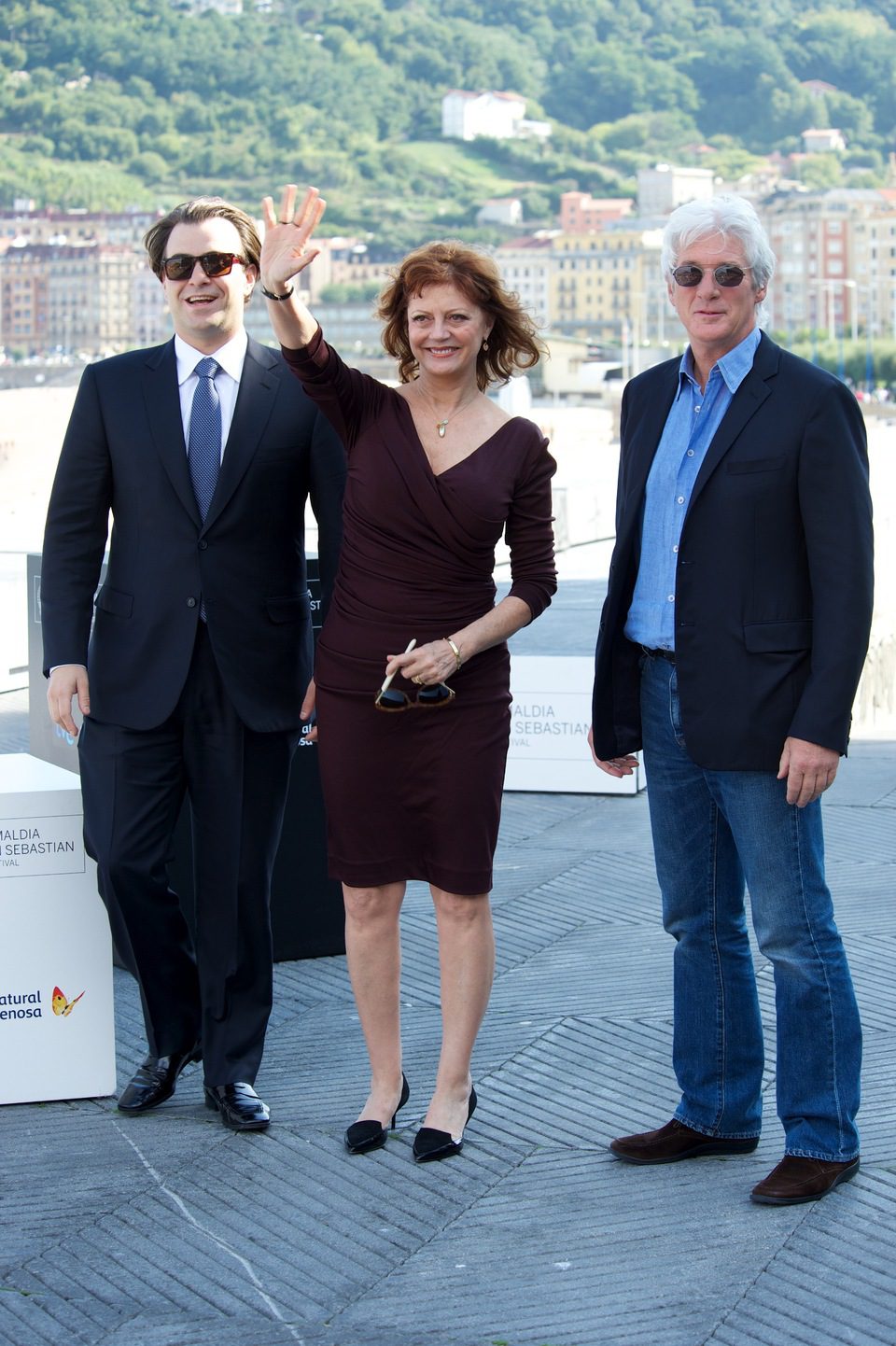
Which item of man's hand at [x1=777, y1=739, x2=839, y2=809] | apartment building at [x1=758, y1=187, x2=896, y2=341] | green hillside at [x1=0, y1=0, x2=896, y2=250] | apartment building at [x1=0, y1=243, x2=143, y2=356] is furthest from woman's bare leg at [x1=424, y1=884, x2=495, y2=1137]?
green hillside at [x1=0, y1=0, x2=896, y2=250]

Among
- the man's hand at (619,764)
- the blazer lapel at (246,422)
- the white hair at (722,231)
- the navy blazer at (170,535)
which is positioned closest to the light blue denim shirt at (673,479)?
the white hair at (722,231)

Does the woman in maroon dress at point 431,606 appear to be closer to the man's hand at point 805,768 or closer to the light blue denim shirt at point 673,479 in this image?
the light blue denim shirt at point 673,479

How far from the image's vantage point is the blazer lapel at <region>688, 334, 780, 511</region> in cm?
247

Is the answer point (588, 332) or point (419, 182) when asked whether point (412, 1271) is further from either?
point (419, 182)

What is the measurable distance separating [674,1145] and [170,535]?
128cm

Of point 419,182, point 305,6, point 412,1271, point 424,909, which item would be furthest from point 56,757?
point 305,6

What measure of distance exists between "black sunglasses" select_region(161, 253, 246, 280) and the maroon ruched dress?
0.97 feet

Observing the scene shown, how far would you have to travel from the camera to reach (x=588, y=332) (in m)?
115

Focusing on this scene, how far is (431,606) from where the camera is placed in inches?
104

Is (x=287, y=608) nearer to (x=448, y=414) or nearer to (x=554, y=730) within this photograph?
(x=448, y=414)

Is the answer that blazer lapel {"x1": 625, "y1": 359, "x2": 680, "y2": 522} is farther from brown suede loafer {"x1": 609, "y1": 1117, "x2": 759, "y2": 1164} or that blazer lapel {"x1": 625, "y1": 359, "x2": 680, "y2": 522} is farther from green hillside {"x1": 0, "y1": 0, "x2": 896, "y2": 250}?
green hillside {"x1": 0, "y1": 0, "x2": 896, "y2": 250}

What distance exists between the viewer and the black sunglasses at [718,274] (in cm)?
247

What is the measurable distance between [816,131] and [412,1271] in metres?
150

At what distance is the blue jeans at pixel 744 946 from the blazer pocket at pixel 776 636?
0.53ft
